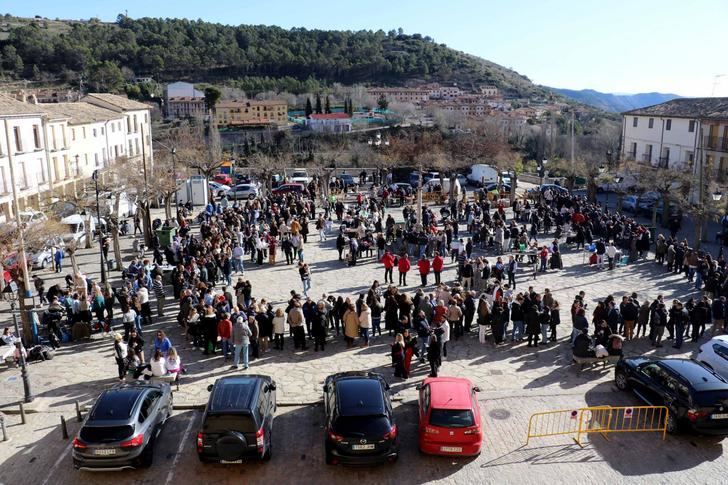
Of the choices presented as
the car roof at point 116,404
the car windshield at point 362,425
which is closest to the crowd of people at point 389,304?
the car roof at point 116,404

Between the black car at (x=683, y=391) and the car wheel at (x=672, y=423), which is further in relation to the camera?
the car wheel at (x=672, y=423)

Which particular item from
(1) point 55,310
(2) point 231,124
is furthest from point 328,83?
(1) point 55,310

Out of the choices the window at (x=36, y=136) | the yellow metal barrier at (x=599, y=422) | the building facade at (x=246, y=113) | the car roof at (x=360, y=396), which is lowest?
the yellow metal barrier at (x=599, y=422)

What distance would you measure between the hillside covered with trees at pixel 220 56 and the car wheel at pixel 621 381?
9960cm

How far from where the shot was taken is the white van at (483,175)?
45.3 meters

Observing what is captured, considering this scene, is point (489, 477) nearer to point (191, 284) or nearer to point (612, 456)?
point (612, 456)

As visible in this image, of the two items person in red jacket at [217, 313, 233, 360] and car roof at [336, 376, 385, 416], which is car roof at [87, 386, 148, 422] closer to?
person in red jacket at [217, 313, 233, 360]

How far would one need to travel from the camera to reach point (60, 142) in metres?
40.9

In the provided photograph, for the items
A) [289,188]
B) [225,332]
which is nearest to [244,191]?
[289,188]

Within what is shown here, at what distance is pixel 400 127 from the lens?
87375 mm

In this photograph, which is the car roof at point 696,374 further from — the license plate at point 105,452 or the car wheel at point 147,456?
the license plate at point 105,452

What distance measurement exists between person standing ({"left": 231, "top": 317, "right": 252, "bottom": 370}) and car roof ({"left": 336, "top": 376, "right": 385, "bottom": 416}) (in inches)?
147

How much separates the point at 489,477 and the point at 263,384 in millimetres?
4490

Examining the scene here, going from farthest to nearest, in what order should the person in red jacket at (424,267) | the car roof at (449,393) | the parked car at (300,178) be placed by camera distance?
the parked car at (300,178), the person in red jacket at (424,267), the car roof at (449,393)
